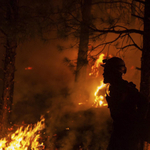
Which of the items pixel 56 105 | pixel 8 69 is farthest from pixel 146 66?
pixel 56 105

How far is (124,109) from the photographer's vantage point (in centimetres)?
247

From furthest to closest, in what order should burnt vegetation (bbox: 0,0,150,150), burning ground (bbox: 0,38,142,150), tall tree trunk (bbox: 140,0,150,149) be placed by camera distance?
burning ground (bbox: 0,38,142,150), burnt vegetation (bbox: 0,0,150,150), tall tree trunk (bbox: 140,0,150,149)

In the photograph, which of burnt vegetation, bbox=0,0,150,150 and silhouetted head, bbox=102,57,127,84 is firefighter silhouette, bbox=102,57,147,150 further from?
burnt vegetation, bbox=0,0,150,150

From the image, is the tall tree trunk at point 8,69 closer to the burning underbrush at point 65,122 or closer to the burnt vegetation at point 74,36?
the burnt vegetation at point 74,36

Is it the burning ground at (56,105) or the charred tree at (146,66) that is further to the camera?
the burning ground at (56,105)

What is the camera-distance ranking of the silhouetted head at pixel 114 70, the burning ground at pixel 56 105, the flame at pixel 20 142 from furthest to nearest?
the burning ground at pixel 56 105 < the flame at pixel 20 142 < the silhouetted head at pixel 114 70

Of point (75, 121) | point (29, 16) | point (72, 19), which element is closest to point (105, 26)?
point (72, 19)

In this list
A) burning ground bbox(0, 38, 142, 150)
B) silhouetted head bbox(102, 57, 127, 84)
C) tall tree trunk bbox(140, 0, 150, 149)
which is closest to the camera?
silhouetted head bbox(102, 57, 127, 84)

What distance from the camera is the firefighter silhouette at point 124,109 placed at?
244 centimetres

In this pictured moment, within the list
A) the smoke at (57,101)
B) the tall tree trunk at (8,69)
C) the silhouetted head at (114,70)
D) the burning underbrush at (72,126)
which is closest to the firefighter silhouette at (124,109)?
the silhouetted head at (114,70)

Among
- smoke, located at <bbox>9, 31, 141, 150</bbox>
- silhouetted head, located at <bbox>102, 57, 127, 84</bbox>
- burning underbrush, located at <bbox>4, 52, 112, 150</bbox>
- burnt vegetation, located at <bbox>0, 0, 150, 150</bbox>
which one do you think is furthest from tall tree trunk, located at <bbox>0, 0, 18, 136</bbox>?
silhouetted head, located at <bbox>102, 57, 127, 84</bbox>

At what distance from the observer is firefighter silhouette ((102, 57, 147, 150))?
244 centimetres

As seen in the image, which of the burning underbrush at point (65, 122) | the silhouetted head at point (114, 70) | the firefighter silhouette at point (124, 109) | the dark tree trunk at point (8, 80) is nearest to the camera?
the firefighter silhouette at point (124, 109)

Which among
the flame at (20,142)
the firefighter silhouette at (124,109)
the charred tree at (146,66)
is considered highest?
the charred tree at (146,66)
